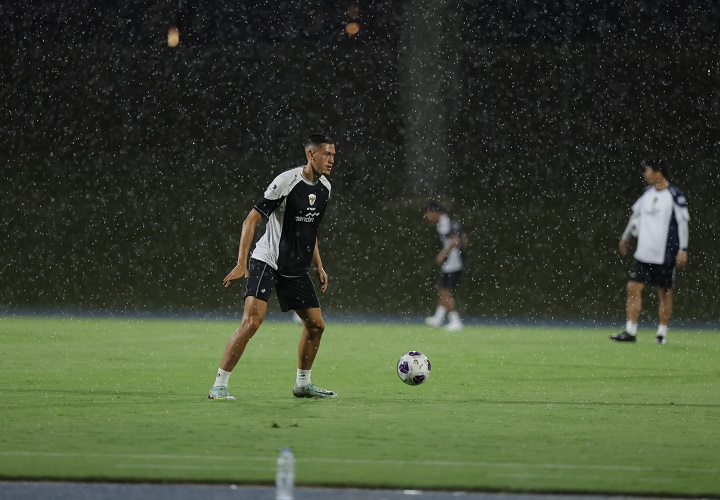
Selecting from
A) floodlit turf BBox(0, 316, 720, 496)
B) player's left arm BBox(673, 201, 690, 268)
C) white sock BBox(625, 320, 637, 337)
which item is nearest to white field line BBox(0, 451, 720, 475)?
floodlit turf BBox(0, 316, 720, 496)

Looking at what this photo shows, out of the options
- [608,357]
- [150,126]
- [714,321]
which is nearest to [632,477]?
[608,357]

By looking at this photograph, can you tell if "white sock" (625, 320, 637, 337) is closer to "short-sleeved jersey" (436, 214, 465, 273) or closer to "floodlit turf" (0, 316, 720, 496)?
"floodlit turf" (0, 316, 720, 496)

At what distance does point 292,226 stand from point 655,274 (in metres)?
8.67

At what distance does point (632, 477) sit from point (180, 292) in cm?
1895

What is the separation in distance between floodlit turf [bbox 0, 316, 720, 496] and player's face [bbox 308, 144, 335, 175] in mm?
1880

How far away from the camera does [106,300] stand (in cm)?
2455

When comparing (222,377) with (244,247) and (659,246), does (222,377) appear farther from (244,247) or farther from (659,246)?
(659,246)

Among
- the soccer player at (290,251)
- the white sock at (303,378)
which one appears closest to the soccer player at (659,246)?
the white sock at (303,378)

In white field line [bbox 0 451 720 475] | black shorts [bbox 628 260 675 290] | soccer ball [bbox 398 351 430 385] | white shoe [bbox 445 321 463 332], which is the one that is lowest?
white field line [bbox 0 451 720 475]

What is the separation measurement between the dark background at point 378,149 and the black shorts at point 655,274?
240 inches

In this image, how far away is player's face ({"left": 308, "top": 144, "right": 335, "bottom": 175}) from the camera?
366 inches

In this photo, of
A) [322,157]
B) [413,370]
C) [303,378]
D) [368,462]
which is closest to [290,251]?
[322,157]

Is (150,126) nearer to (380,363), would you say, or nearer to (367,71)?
(367,71)

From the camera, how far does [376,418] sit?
28.1ft
